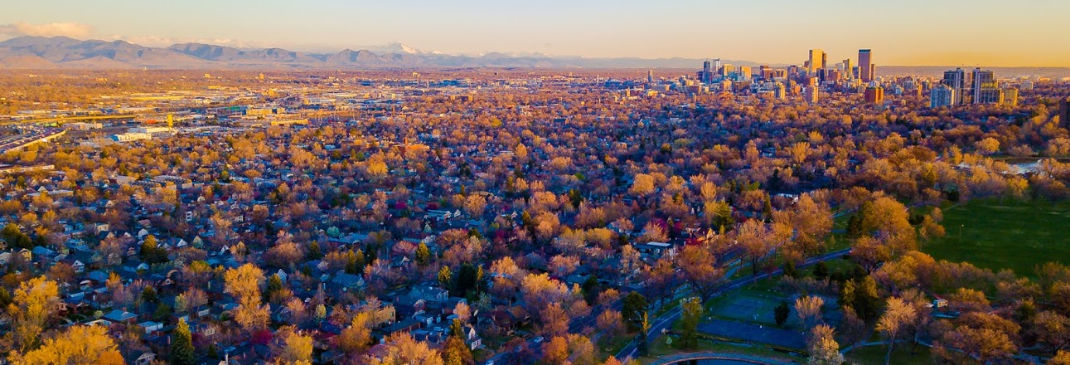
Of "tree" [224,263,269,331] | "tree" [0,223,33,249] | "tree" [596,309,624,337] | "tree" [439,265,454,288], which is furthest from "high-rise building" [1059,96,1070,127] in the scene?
"tree" [0,223,33,249]

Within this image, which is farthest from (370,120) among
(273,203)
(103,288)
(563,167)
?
(103,288)

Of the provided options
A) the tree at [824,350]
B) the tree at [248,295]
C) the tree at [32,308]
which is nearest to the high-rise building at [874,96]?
the tree at [824,350]

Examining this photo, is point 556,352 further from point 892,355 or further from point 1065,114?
point 1065,114

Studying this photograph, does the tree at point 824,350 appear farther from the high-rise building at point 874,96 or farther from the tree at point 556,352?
the high-rise building at point 874,96

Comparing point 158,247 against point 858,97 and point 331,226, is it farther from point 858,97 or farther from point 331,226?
point 858,97

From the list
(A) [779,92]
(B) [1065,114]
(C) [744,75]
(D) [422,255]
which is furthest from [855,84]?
(D) [422,255]

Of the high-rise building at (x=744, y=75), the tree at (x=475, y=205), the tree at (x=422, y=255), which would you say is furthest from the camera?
the high-rise building at (x=744, y=75)
